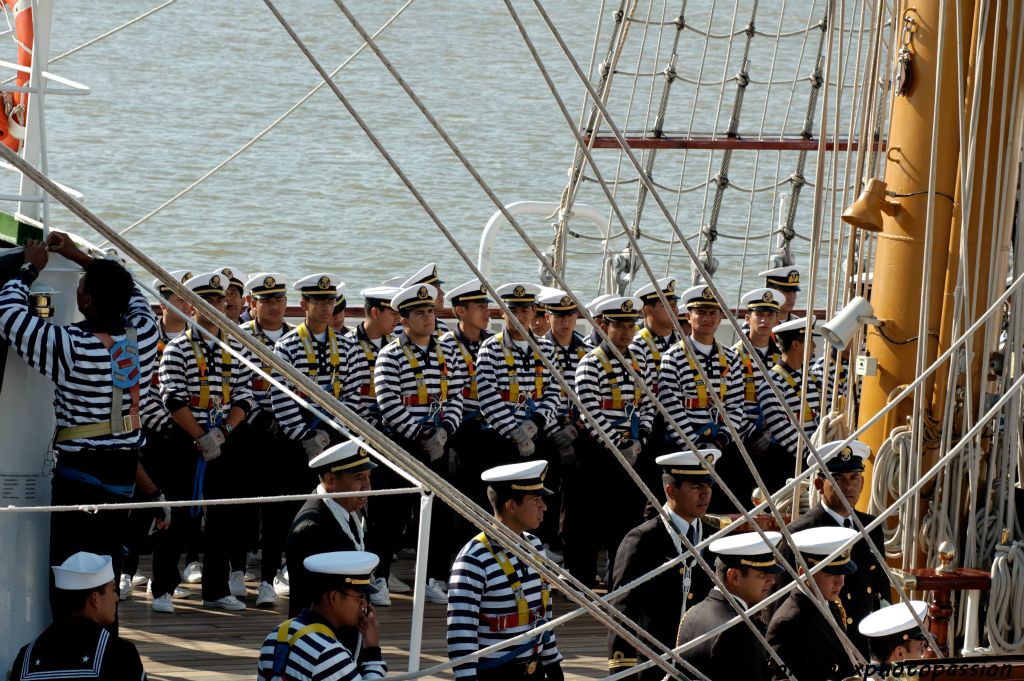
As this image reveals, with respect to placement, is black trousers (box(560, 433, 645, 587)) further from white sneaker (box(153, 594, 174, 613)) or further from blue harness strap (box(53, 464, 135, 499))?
blue harness strap (box(53, 464, 135, 499))

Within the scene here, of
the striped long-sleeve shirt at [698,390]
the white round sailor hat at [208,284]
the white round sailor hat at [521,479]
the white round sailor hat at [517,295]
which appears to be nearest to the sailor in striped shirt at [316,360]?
the white round sailor hat at [208,284]

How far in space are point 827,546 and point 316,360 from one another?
10.6ft

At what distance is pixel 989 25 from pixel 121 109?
20049mm

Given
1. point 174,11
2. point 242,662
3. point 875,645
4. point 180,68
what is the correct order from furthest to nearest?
point 174,11 → point 180,68 → point 242,662 → point 875,645

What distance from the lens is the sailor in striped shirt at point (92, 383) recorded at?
17.8ft

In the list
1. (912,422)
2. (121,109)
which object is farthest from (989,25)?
(121,109)

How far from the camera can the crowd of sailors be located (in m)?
4.84

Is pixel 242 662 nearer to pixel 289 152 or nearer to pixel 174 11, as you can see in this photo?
pixel 289 152

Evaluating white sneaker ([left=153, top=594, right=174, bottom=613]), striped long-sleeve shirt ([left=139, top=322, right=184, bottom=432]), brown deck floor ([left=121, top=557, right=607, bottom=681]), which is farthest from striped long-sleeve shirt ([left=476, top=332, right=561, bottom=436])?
white sneaker ([left=153, top=594, right=174, bottom=613])

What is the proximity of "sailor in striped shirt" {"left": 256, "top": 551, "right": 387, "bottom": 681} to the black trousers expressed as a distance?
3.73m

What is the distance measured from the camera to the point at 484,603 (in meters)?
5.10

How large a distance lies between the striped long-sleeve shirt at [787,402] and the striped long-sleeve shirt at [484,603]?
3.66m

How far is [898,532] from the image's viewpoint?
614 cm

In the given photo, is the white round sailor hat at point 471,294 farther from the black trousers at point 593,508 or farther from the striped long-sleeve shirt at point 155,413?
the striped long-sleeve shirt at point 155,413
